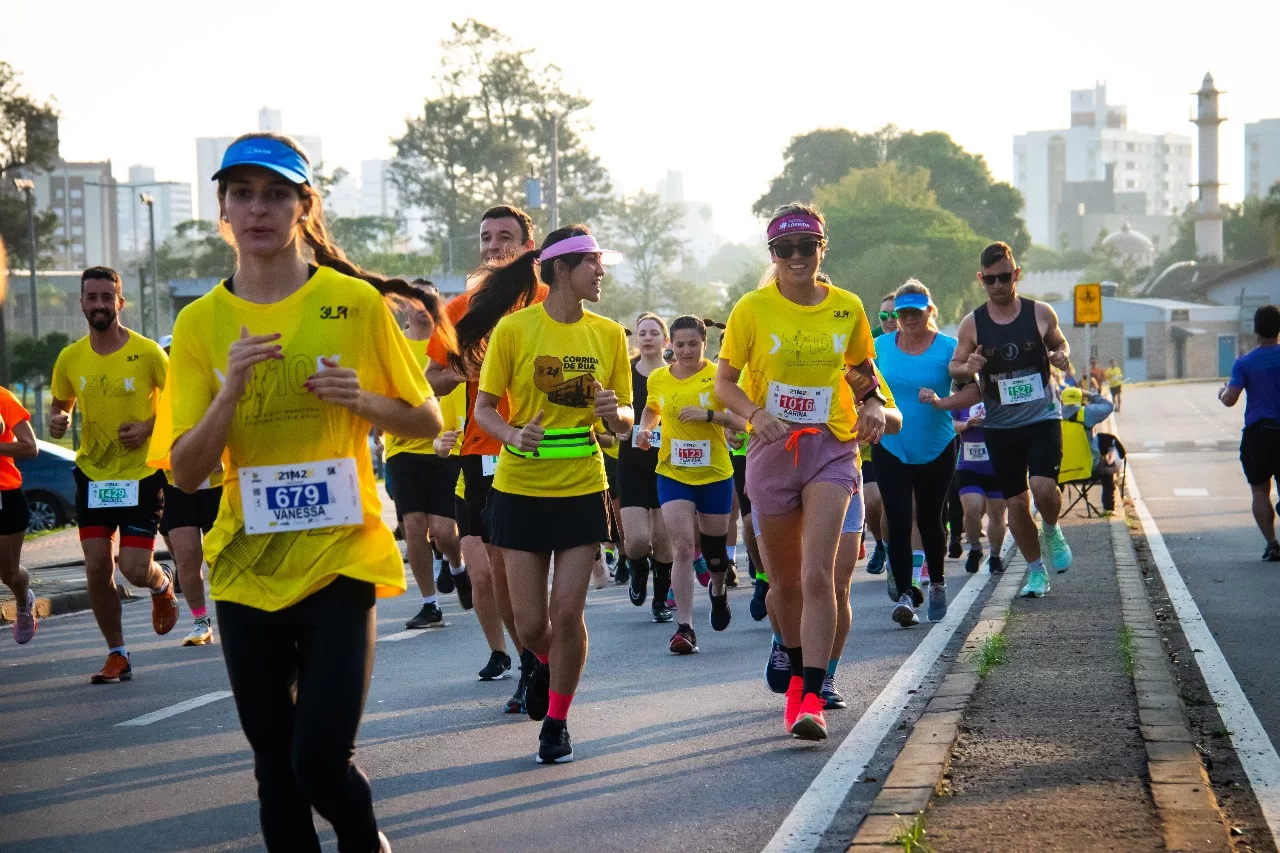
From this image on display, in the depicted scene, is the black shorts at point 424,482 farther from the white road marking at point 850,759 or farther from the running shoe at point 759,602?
the white road marking at point 850,759

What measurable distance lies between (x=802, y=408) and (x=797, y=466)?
0.76 ft

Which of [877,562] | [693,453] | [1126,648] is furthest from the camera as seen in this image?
[877,562]

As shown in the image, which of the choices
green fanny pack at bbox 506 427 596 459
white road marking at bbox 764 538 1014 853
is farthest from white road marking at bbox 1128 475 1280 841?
green fanny pack at bbox 506 427 596 459

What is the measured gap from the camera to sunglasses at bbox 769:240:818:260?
6.82 meters

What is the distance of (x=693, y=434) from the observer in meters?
10.2

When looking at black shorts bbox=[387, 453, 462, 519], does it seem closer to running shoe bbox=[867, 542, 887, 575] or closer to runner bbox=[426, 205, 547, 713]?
runner bbox=[426, 205, 547, 713]

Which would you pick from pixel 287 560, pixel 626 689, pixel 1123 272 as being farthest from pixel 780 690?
pixel 1123 272

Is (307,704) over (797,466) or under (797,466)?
under

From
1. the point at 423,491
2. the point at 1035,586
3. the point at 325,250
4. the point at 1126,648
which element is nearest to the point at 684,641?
the point at 423,491

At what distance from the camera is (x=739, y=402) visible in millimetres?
6930

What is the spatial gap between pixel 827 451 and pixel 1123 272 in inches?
5910

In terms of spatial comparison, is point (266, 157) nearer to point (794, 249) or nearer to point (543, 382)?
point (543, 382)

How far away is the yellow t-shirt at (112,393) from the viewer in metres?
9.30

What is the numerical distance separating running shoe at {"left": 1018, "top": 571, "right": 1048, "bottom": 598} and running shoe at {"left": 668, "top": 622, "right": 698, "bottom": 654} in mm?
2563
